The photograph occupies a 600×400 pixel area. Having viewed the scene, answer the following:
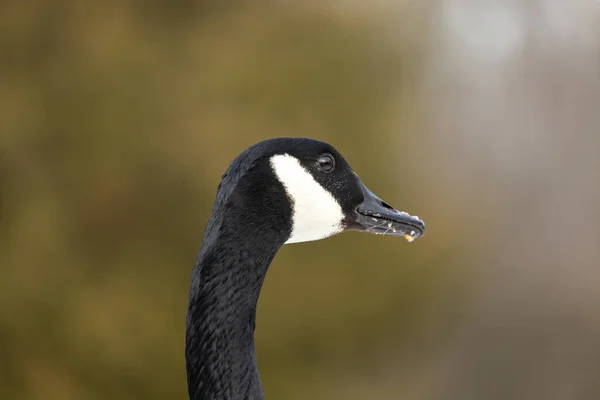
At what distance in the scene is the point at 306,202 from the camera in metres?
0.74

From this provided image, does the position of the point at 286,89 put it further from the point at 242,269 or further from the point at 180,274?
the point at 242,269

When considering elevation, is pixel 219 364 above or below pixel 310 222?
below

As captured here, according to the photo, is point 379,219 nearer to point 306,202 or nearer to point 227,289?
point 306,202

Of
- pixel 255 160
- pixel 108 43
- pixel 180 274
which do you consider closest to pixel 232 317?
pixel 255 160

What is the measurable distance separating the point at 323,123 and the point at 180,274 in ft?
1.86

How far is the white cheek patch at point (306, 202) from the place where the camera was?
0.72 metres

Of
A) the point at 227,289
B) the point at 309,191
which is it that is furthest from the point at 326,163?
the point at 227,289

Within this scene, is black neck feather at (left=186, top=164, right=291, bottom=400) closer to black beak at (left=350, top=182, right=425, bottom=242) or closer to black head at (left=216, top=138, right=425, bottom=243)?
black head at (left=216, top=138, right=425, bottom=243)

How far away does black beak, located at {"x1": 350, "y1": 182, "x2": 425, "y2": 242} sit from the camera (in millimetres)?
778

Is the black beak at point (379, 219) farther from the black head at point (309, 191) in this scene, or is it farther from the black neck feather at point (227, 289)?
the black neck feather at point (227, 289)

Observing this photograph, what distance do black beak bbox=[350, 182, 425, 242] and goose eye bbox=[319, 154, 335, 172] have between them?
0.05m

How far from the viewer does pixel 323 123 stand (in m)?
1.79

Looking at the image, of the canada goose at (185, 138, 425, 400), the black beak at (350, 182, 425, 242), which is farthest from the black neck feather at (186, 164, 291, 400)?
the black beak at (350, 182, 425, 242)

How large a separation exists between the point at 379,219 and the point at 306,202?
0.10 m
